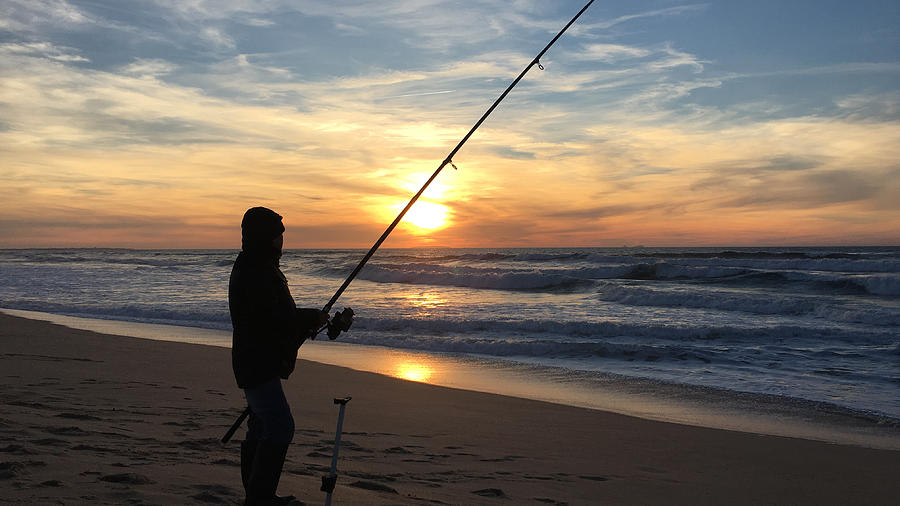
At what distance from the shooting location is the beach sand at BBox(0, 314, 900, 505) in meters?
3.30

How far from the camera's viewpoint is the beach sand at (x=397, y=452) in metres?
3.30

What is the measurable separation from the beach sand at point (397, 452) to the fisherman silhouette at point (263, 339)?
569 mm

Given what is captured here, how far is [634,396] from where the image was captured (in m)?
6.84

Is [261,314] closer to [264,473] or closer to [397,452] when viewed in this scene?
[264,473]

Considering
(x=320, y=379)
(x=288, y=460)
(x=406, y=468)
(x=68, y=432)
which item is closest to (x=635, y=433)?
(x=406, y=468)

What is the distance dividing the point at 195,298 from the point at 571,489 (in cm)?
1471

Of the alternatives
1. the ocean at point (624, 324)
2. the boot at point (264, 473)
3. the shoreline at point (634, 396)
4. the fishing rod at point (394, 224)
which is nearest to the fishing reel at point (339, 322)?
the fishing rod at point (394, 224)

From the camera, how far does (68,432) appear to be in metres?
4.00

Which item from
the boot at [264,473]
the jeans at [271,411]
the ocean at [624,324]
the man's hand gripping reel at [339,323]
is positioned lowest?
the ocean at [624,324]

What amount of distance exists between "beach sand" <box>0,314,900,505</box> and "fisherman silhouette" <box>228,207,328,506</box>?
0.57 meters

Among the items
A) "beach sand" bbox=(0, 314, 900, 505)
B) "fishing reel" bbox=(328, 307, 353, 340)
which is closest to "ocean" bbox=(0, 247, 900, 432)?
"beach sand" bbox=(0, 314, 900, 505)

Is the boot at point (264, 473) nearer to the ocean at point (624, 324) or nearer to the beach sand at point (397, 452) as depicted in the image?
the beach sand at point (397, 452)

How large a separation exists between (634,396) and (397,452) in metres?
3.32

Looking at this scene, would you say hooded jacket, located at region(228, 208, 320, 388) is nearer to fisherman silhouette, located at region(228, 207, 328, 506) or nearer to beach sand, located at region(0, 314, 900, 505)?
fisherman silhouette, located at region(228, 207, 328, 506)
